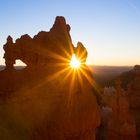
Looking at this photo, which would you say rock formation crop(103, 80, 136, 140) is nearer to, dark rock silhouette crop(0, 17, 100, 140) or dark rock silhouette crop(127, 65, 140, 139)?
dark rock silhouette crop(127, 65, 140, 139)

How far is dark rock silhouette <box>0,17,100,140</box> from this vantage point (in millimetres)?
18688

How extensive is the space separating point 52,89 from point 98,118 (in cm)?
347

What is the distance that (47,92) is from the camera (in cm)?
1994

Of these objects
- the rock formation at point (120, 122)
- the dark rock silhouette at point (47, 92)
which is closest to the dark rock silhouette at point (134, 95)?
the rock formation at point (120, 122)

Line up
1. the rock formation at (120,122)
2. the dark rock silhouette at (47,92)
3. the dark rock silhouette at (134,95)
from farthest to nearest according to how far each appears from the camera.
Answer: the dark rock silhouette at (134,95), the rock formation at (120,122), the dark rock silhouette at (47,92)

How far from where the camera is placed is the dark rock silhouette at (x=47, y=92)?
1869 centimetres

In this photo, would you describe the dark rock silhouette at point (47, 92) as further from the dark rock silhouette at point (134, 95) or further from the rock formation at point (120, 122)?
the dark rock silhouette at point (134, 95)

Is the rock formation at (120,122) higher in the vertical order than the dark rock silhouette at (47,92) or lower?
lower

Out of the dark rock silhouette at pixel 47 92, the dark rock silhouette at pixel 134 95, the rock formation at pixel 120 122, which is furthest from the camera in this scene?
the dark rock silhouette at pixel 134 95

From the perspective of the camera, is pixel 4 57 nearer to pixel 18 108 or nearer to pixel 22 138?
pixel 18 108

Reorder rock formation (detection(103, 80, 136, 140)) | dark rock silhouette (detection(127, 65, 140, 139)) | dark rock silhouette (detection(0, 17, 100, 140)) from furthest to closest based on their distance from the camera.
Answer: dark rock silhouette (detection(127, 65, 140, 139)), rock formation (detection(103, 80, 136, 140)), dark rock silhouette (detection(0, 17, 100, 140))

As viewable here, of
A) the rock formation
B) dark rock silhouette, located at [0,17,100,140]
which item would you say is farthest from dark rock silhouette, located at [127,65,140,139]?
dark rock silhouette, located at [0,17,100,140]

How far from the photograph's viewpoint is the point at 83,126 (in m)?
20.2

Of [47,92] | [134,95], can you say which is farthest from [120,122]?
[47,92]
